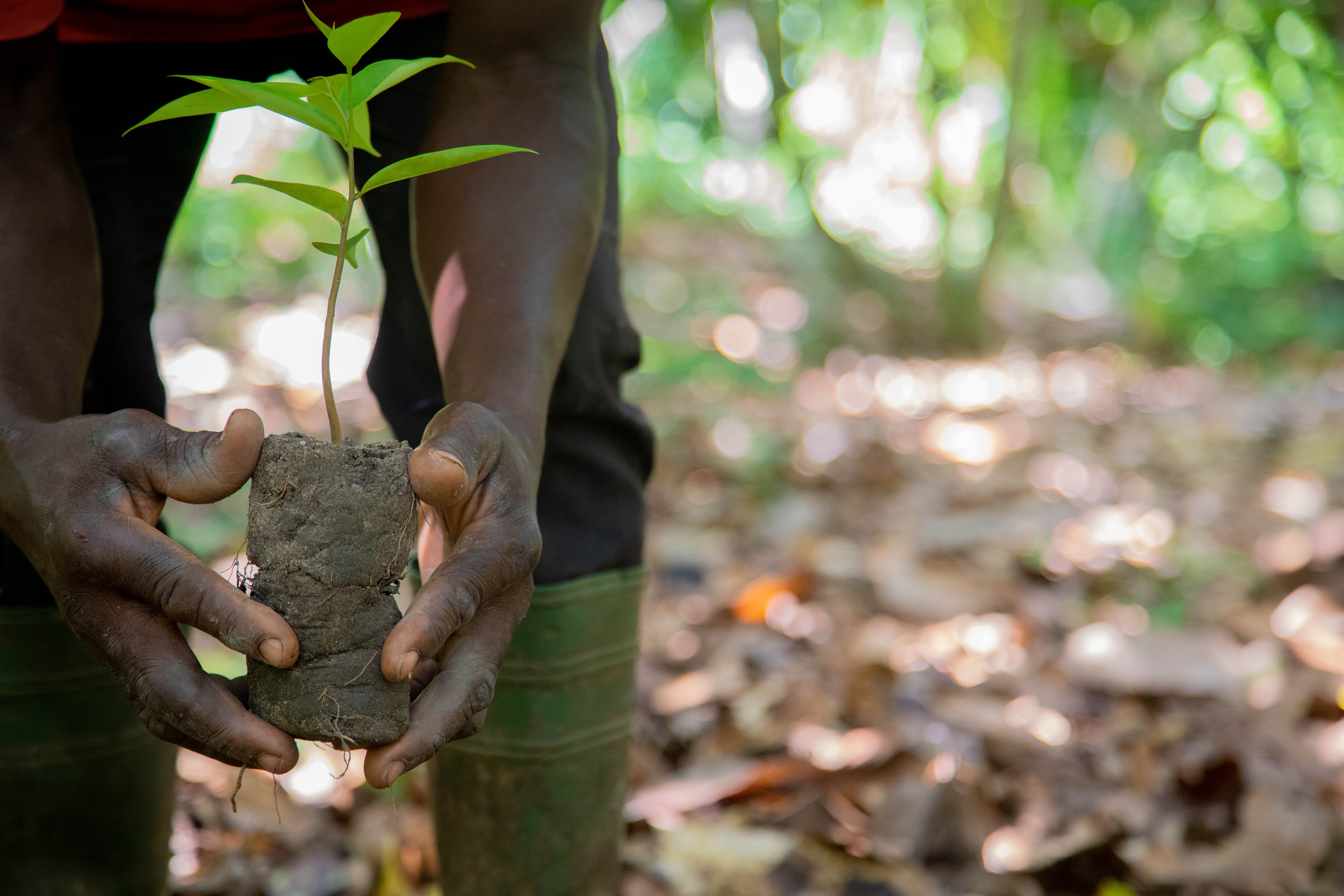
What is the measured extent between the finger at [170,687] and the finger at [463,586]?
127 mm

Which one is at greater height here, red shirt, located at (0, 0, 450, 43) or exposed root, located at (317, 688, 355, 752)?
red shirt, located at (0, 0, 450, 43)

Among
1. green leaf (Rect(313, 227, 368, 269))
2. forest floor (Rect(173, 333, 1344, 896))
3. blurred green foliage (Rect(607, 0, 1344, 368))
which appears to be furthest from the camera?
blurred green foliage (Rect(607, 0, 1344, 368))

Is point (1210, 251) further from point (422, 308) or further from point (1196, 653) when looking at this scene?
point (422, 308)

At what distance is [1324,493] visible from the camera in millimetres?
3229

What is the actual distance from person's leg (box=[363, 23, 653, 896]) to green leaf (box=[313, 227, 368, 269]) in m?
0.34

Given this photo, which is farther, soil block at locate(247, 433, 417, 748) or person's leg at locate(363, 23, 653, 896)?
person's leg at locate(363, 23, 653, 896)

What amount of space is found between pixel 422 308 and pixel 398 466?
45 centimetres

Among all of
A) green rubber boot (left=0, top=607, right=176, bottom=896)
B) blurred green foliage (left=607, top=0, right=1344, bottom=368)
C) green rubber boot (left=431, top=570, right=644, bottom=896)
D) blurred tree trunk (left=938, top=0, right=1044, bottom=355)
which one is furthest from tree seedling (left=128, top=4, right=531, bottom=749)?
blurred tree trunk (left=938, top=0, right=1044, bottom=355)

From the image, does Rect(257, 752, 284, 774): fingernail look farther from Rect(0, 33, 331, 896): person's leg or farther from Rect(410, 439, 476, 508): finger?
Rect(0, 33, 331, 896): person's leg

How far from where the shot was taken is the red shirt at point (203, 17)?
123 cm

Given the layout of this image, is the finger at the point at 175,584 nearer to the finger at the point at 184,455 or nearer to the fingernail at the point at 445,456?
the finger at the point at 184,455

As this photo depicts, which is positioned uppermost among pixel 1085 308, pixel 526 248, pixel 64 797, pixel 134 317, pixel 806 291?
pixel 526 248

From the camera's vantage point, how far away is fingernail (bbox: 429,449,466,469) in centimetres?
90

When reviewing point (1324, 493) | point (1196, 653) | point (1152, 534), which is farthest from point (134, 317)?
point (1324, 493)
